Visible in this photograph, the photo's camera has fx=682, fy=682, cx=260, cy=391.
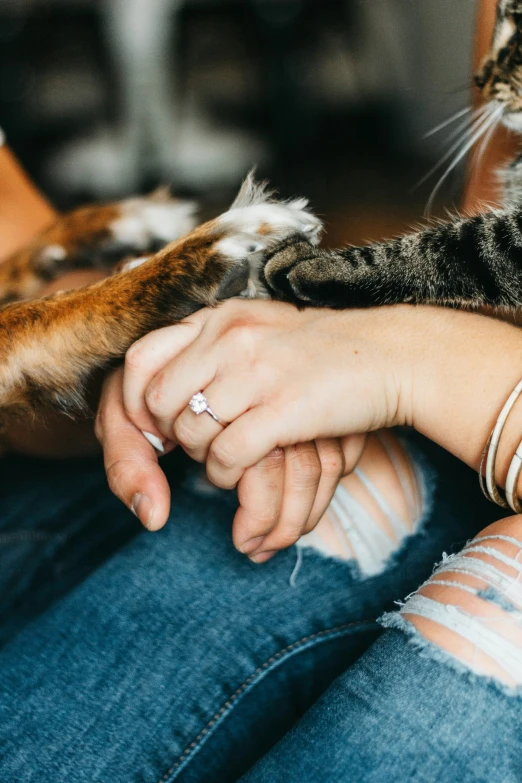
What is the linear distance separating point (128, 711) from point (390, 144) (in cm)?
336

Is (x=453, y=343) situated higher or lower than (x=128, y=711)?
higher

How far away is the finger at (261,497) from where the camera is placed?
2.61ft

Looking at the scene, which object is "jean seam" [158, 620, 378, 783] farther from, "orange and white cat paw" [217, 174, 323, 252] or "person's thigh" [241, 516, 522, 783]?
"orange and white cat paw" [217, 174, 323, 252]

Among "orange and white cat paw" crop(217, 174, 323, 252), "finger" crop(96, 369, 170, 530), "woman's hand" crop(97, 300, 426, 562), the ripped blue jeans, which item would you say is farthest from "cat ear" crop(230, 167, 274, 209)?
the ripped blue jeans

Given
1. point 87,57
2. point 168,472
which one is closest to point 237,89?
point 87,57

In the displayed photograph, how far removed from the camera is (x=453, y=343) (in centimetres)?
80

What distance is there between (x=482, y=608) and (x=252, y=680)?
314mm

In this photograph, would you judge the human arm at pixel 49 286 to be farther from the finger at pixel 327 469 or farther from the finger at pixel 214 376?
the finger at pixel 327 469

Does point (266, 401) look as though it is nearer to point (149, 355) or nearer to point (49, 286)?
point (149, 355)

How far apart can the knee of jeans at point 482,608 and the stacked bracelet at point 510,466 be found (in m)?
0.04

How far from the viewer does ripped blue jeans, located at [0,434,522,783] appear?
620 millimetres

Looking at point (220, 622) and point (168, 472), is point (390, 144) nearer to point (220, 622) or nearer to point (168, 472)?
point (168, 472)

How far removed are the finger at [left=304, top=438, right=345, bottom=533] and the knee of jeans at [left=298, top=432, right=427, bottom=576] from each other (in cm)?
10

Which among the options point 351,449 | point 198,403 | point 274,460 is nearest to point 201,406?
point 198,403
